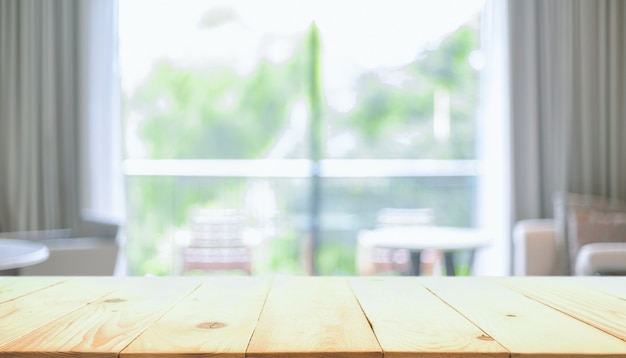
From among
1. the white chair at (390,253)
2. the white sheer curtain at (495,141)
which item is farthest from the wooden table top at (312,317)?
the white chair at (390,253)

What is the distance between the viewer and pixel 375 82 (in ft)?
17.7

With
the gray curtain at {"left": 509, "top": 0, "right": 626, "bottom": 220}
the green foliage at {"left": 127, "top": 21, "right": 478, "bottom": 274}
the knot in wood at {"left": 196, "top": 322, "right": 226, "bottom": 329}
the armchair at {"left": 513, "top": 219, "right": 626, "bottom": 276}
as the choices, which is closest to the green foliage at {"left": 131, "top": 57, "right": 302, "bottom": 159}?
the green foliage at {"left": 127, "top": 21, "right": 478, "bottom": 274}

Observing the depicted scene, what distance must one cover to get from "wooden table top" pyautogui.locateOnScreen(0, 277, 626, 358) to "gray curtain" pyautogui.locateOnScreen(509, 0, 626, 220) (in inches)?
145

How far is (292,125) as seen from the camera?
5.30 meters

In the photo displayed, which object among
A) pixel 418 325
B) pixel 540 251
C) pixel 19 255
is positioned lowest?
pixel 540 251

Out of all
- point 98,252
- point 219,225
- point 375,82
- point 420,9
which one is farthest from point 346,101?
point 98,252

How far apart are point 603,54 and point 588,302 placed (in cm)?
416

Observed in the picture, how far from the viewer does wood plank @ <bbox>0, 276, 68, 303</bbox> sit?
1.13m

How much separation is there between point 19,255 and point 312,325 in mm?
2229

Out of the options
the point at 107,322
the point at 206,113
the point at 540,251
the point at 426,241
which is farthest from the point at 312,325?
the point at 206,113

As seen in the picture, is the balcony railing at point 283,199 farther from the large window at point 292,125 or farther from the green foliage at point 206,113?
the green foliage at point 206,113

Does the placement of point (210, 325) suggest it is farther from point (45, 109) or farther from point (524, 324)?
point (45, 109)

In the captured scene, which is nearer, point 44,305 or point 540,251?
point 44,305

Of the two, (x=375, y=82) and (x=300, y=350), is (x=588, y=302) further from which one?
(x=375, y=82)
